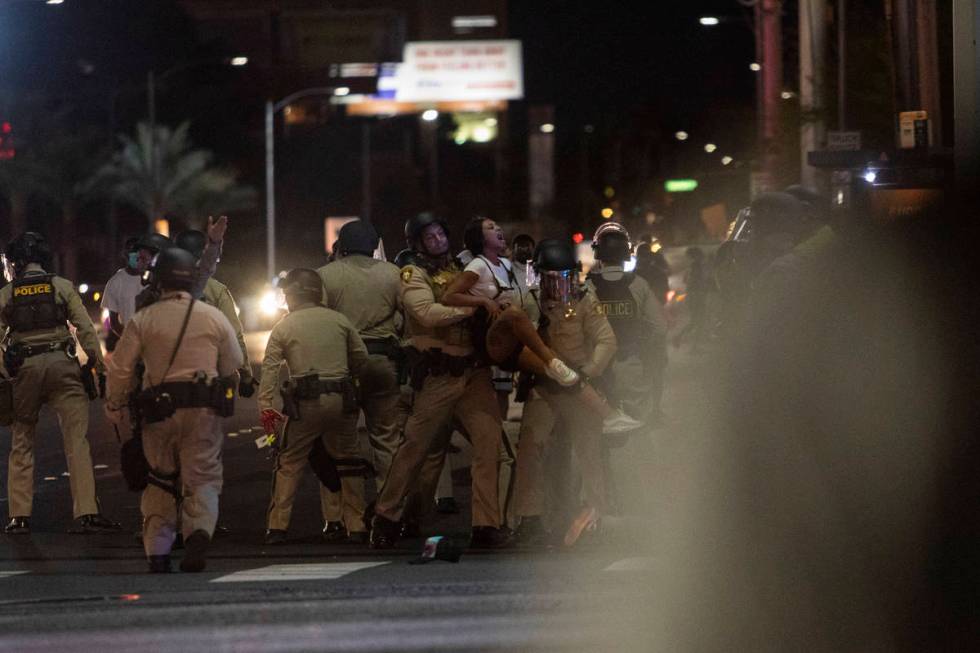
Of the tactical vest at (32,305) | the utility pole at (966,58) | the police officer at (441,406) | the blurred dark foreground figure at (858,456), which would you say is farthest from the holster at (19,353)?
the blurred dark foreground figure at (858,456)

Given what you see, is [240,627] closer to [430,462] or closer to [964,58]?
[430,462]

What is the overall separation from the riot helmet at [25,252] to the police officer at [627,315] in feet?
12.5

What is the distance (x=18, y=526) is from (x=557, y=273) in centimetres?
394

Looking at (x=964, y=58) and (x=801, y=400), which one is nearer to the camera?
(x=801, y=400)

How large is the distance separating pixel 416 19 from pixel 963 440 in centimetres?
14939

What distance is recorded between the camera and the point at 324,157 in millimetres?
108438

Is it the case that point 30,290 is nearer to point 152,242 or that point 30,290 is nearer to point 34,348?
point 34,348

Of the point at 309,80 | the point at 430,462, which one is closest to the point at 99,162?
the point at 309,80

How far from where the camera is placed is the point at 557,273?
10.4 meters

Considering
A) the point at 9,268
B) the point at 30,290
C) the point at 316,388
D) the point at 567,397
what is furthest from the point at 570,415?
the point at 9,268

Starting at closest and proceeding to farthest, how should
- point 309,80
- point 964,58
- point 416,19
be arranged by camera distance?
point 964,58
point 309,80
point 416,19

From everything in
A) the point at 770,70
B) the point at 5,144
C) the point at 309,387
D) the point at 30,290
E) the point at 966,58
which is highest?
the point at 770,70

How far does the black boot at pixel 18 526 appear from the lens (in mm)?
11328

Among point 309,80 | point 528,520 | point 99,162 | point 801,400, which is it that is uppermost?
point 309,80
